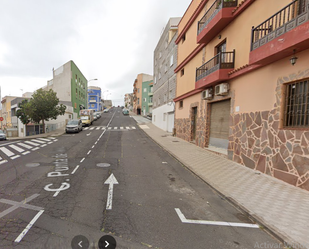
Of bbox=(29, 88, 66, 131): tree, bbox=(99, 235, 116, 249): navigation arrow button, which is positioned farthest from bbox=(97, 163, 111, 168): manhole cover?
bbox=(29, 88, 66, 131): tree

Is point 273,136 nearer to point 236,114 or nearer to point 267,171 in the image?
point 267,171

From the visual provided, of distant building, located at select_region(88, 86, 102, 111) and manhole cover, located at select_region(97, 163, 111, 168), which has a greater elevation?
distant building, located at select_region(88, 86, 102, 111)

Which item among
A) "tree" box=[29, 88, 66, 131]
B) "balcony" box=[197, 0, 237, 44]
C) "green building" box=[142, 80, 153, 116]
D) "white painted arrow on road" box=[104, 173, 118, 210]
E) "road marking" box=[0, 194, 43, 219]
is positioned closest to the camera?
"road marking" box=[0, 194, 43, 219]

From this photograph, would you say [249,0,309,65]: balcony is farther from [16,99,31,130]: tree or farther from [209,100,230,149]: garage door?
[16,99,31,130]: tree

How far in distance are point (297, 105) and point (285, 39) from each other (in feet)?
7.23

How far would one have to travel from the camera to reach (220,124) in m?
9.88

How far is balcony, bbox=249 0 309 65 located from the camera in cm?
436

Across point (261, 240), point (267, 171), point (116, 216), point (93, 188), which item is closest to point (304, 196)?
point (267, 171)

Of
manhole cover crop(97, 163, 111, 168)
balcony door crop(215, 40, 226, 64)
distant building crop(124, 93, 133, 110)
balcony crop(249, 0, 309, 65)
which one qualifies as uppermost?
distant building crop(124, 93, 133, 110)

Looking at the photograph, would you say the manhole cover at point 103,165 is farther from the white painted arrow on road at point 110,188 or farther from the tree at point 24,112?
the tree at point 24,112

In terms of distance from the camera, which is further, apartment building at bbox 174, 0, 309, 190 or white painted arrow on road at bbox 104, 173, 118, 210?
apartment building at bbox 174, 0, 309, 190

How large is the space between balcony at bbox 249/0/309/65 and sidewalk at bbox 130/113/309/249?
4.46m

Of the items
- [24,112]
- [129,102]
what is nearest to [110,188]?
[24,112]

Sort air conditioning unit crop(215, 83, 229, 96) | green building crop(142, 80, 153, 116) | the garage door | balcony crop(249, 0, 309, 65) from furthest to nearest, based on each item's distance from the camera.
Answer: green building crop(142, 80, 153, 116) < the garage door < air conditioning unit crop(215, 83, 229, 96) < balcony crop(249, 0, 309, 65)
